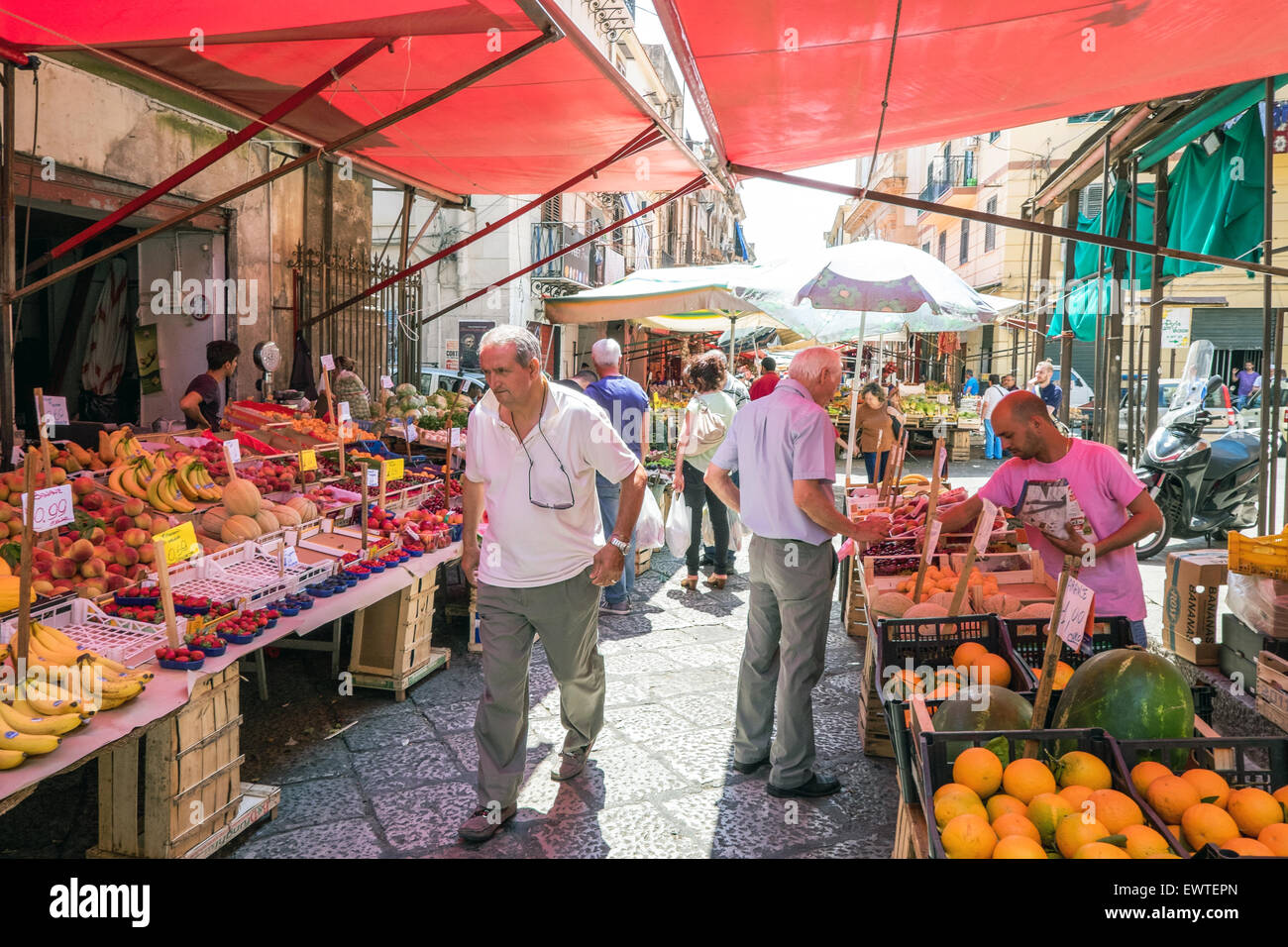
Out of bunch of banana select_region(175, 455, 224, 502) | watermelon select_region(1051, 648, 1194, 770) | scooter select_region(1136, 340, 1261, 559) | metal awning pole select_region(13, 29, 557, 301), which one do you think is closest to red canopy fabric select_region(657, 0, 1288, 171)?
metal awning pole select_region(13, 29, 557, 301)

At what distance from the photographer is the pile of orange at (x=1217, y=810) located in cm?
212

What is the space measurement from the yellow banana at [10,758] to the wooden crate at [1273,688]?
414cm

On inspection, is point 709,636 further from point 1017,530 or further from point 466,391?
point 466,391

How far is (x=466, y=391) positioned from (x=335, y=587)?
7852mm

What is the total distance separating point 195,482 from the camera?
5316mm

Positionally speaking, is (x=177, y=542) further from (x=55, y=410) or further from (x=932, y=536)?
(x=932, y=536)

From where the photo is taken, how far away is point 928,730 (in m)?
2.57

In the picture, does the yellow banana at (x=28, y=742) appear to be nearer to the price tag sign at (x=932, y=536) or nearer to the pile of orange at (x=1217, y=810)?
the pile of orange at (x=1217, y=810)

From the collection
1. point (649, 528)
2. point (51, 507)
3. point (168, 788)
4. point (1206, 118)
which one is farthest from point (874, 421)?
point (51, 507)

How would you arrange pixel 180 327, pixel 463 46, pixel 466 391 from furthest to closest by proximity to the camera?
1. pixel 466 391
2. pixel 180 327
3. pixel 463 46

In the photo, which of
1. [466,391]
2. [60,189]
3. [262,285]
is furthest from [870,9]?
[466,391]

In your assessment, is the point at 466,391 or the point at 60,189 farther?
the point at 466,391

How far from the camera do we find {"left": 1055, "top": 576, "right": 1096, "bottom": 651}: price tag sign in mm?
2631
